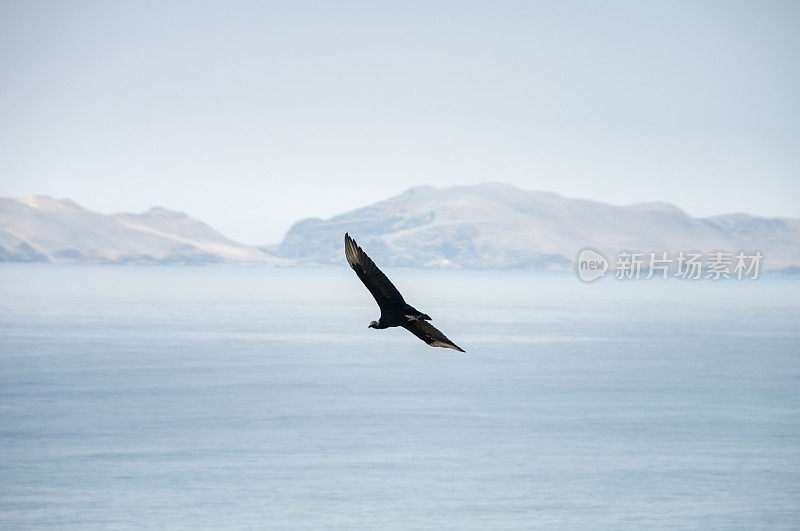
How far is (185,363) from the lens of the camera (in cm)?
18225

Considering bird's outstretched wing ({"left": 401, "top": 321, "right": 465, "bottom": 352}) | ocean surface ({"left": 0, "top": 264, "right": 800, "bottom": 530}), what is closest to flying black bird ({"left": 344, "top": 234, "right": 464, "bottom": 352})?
bird's outstretched wing ({"left": 401, "top": 321, "right": 465, "bottom": 352})

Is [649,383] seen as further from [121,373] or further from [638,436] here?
[121,373]

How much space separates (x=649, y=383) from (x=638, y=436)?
4144 cm

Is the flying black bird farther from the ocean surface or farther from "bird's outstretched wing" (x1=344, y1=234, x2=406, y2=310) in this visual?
the ocean surface

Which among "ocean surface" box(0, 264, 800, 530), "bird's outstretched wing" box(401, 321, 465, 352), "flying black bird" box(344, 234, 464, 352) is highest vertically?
"flying black bird" box(344, 234, 464, 352)

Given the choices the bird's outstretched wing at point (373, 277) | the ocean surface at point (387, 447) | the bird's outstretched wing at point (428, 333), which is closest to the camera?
the bird's outstretched wing at point (428, 333)

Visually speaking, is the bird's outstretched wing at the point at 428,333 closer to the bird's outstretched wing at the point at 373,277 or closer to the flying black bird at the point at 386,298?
the flying black bird at the point at 386,298

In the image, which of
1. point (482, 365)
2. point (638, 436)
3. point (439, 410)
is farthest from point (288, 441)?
point (482, 365)

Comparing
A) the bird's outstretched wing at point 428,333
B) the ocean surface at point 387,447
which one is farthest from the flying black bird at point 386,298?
the ocean surface at point 387,447

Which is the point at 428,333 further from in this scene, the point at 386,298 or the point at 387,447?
the point at 387,447

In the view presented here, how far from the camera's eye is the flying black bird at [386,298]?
19.0 m

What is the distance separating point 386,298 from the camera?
1978 cm

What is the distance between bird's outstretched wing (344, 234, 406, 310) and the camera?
19.3 m

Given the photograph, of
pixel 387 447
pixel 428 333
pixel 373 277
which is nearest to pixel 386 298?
pixel 373 277
